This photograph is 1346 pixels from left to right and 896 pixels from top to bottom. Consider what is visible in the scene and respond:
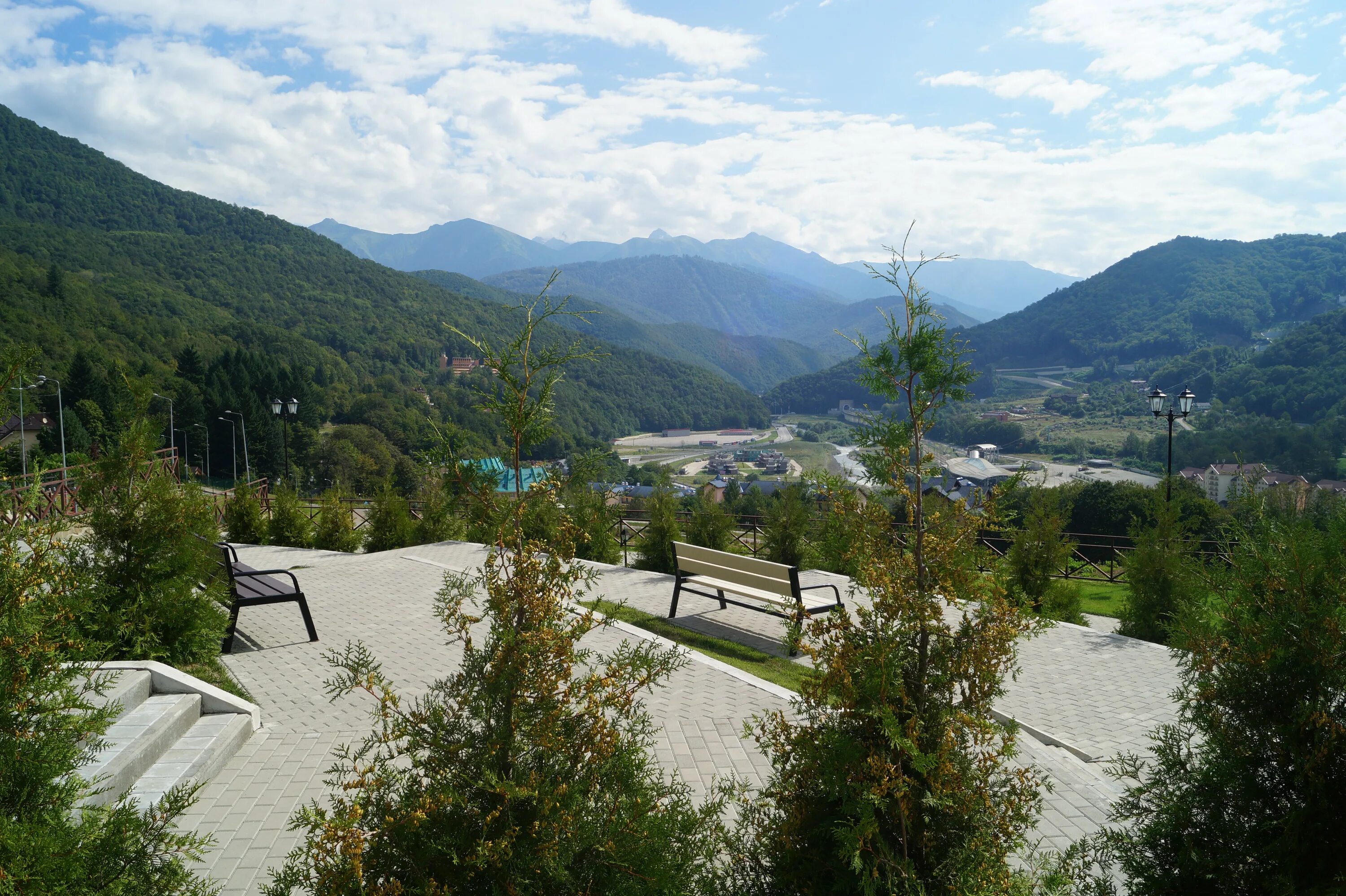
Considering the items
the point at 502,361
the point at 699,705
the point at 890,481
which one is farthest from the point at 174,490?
the point at 890,481

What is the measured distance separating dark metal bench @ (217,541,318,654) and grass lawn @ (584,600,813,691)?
2.78m

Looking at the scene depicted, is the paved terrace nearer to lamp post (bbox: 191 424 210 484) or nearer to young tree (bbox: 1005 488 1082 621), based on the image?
young tree (bbox: 1005 488 1082 621)

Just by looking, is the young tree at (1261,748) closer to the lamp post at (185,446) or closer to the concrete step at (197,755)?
the concrete step at (197,755)

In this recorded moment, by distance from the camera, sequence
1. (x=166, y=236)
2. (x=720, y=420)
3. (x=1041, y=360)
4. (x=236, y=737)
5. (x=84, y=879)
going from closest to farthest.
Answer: (x=84, y=879) < (x=236, y=737) < (x=166, y=236) < (x=1041, y=360) < (x=720, y=420)

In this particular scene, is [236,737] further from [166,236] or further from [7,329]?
[166,236]

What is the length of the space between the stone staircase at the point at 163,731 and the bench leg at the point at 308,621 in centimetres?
145

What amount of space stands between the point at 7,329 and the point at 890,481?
54.5 meters

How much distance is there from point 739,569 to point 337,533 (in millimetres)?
8621

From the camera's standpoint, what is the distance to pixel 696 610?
9391 mm

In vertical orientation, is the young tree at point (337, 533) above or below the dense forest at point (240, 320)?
below

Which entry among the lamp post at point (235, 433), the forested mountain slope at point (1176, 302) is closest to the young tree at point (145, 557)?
the lamp post at point (235, 433)

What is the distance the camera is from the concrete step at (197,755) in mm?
4312

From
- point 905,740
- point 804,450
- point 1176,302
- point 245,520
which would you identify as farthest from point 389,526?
point 1176,302

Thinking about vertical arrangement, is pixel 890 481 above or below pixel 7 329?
below
